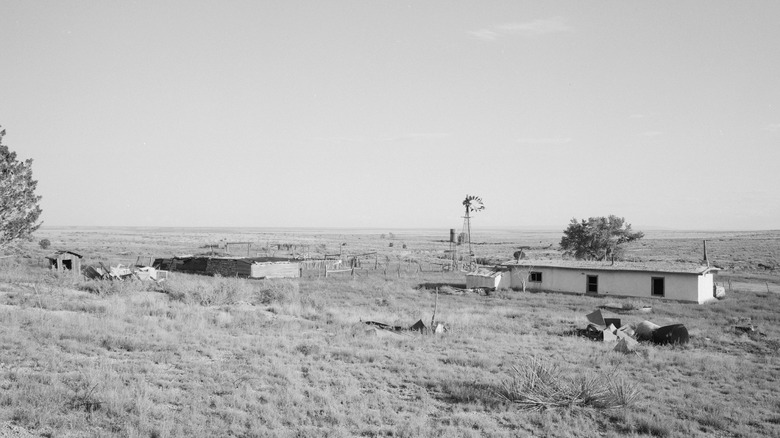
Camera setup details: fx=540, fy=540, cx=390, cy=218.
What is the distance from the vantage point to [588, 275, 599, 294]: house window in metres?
36.8

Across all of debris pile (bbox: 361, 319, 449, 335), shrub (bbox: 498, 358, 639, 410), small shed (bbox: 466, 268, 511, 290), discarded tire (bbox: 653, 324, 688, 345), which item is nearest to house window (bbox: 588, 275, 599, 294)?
small shed (bbox: 466, 268, 511, 290)

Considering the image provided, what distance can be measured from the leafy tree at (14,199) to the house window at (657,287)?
34.1m

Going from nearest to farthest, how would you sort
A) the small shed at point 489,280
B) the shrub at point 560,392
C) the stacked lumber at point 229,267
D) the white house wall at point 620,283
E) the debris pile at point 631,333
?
1. the shrub at point 560,392
2. the debris pile at point 631,333
3. the white house wall at point 620,283
4. the small shed at point 489,280
5. the stacked lumber at point 229,267

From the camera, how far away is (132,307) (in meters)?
20.9

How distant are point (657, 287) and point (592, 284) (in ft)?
13.3

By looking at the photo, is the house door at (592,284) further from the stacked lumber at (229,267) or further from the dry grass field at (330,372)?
the stacked lumber at (229,267)

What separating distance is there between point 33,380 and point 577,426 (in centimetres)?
1051

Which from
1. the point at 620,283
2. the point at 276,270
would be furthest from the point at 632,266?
the point at 276,270

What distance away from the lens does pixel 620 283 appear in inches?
1409

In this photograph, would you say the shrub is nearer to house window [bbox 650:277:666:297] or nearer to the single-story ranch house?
the single-story ranch house

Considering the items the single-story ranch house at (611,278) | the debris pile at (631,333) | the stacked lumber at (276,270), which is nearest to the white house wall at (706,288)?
the single-story ranch house at (611,278)

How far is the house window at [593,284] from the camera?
121ft

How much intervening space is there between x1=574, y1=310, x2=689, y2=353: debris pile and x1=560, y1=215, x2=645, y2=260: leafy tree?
31.5 m

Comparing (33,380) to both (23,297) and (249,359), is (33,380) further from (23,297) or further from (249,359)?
(23,297)
